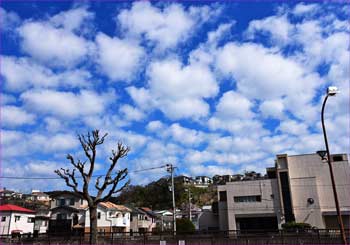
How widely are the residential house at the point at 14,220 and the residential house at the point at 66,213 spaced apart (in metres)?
3.49

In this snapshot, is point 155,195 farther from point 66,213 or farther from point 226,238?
point 226,238

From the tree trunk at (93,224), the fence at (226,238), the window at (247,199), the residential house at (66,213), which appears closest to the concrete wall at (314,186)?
the window at (247,199)

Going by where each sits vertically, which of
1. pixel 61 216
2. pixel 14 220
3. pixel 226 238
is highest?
pixel 61 216

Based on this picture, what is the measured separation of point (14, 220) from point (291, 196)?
127 ft

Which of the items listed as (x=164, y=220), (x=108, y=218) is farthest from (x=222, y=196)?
(x=164, y=220)

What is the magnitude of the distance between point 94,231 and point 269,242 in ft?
40.9

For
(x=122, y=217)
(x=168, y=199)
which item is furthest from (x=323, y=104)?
(x=168, y=199)

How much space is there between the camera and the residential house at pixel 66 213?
155 feet

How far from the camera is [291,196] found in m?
44.9

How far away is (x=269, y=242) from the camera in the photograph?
72.8ft

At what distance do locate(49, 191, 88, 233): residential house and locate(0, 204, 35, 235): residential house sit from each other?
349 cm

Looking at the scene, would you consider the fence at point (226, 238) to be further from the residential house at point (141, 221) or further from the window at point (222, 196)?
the window at point (222, 196)

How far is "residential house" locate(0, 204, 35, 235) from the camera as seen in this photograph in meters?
42.4

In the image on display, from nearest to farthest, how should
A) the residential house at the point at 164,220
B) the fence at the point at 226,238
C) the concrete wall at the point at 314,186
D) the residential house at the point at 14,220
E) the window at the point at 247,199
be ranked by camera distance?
1. the fence at the point at 226,238
2. the residential house at the point at 14,220
3. the concrete wall at the point at 314,186
4. the window at the point at 247,199
5. the residential house at the point at 164,220
